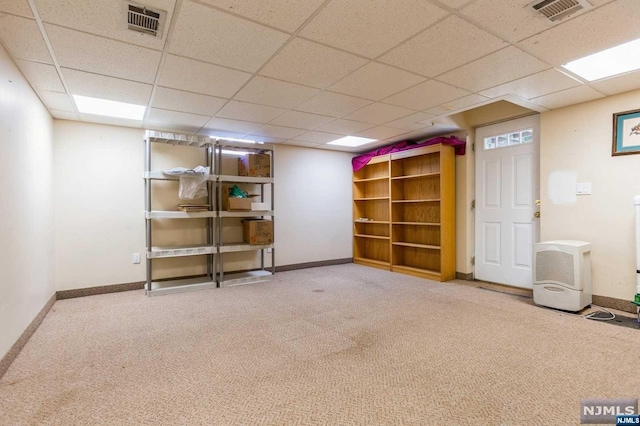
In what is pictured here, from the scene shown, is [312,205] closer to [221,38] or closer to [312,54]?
[312,54]

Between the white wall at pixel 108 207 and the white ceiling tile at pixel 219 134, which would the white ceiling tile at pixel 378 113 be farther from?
the white wall at pixel 108 207

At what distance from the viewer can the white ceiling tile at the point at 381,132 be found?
178 inches

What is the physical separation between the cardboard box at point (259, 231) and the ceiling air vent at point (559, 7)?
12.6 ft

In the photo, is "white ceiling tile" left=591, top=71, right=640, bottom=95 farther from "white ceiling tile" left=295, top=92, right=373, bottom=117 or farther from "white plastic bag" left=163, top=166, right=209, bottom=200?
"white plastic bag" left=163, top=166, right=209, bottom=200

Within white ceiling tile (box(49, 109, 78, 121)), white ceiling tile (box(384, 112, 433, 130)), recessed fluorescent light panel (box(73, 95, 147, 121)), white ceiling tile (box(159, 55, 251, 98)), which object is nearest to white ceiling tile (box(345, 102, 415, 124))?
white ceiling tile (box(384, 112, 433, 130))

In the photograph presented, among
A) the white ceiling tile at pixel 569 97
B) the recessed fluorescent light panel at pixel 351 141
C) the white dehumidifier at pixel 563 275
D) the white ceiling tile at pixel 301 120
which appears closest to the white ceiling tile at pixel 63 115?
the white ceiling tile at pixel 301 120

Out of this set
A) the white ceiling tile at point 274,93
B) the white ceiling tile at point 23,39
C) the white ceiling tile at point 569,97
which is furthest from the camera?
the white ceiling tile at point 569,97

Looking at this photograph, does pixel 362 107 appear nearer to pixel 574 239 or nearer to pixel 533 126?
pixel 533 126

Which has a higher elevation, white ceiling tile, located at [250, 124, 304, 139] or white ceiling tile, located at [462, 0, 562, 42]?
white ceiling tile, located at [462, 0, 562, 42]

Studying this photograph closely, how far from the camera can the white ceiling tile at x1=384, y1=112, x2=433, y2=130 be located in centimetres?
390

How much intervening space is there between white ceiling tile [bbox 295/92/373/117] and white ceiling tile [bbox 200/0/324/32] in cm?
123

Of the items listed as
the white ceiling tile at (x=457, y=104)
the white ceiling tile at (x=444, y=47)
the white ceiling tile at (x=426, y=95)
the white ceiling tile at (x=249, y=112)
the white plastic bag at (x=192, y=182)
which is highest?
the white ceiling tile at (x=457, y=104)

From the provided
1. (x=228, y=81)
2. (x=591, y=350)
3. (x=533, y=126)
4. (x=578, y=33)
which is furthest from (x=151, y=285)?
(x=533, y=126)

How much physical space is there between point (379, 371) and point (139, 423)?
4.53 ft
